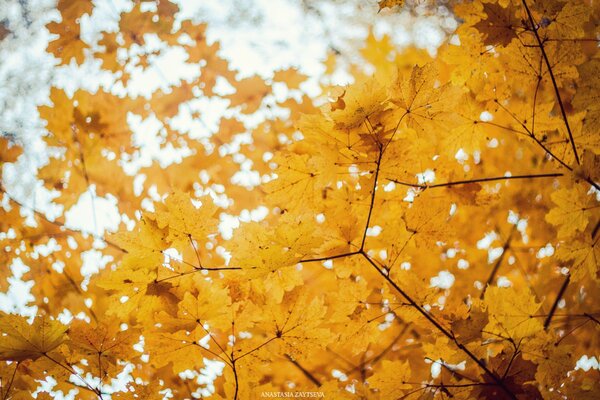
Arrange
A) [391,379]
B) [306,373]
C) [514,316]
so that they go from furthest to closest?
1. [306,373]
2. [391,379]
3. [514,316]

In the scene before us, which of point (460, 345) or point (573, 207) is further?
point (573, 207)

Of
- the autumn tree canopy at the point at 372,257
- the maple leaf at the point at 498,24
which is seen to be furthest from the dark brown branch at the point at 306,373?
the maple leaf at the point at 498,24

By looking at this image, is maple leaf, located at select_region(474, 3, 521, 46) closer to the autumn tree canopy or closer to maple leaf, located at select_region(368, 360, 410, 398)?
the autumn tree canopy

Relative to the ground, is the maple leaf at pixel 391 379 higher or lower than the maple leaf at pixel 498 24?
lower

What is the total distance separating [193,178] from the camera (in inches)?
96.0

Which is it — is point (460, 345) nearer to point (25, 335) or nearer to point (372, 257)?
point (372, 257)

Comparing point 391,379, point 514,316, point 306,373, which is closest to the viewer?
point 514,316

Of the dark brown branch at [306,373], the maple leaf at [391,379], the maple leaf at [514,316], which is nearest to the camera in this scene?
the maple leaf at [514,316]

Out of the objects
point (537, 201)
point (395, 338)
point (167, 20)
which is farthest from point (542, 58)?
point (167, 20)

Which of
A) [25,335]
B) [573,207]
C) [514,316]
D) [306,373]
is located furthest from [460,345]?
[25,335]

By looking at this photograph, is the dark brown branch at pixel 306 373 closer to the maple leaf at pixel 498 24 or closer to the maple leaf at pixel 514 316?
the maple leaf at pixel 514 316

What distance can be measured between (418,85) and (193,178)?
1580 millimetres

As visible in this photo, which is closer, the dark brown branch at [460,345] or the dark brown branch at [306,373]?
the dark brown branch at [460,345]

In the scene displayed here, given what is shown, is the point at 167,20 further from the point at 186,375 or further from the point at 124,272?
the point at 186,375
